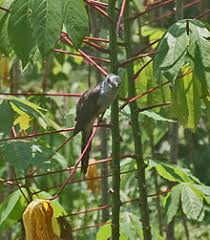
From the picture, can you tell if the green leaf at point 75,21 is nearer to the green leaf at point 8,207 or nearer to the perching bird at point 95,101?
the perching bird at point 95,101

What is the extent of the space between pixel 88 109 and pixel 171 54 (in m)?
0.26

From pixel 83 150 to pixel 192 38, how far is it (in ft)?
1.40

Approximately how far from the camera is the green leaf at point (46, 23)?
53.1 inches

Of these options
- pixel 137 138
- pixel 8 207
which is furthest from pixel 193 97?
pixel 8 207

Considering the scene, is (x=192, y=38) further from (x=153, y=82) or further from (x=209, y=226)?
(x=209, y=226)

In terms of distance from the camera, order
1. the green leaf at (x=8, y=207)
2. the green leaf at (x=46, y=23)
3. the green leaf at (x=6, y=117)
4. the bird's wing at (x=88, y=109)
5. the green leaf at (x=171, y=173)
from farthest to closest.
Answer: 1. the green leaf at (x=171, y=173)
2. the green leaf at (x=8, y=207)
3. the green leaf at (x=6, y=117)
4. the bird's wing at (x=88, y=109)
5. the green leaf at (x=46, y=23)

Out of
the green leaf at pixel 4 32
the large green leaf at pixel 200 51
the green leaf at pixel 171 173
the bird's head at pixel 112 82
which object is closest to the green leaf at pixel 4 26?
the green leaf at pixel 4 32

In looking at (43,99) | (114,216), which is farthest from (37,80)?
(114,216)

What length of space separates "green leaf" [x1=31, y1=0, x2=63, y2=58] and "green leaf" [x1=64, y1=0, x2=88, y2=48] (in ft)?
0.08

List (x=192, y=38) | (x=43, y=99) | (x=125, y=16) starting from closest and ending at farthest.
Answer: (x=192, y=38)
(x=125, y=16)
(x=43, y=99)

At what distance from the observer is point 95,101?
1.60 m

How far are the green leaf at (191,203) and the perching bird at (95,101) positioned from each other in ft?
1.63

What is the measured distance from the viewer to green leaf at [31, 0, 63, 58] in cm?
135

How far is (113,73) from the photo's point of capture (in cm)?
170
